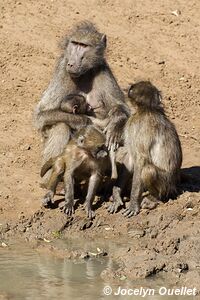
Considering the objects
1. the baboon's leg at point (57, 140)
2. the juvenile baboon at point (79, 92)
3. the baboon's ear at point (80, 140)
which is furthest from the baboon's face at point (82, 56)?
the baboon's ear at point (80, 140)

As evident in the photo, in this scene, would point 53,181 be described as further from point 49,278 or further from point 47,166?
point 49,278

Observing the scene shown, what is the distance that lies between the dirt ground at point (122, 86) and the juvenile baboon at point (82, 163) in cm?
20

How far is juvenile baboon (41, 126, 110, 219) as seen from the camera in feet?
30.5

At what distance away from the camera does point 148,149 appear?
30.8ft

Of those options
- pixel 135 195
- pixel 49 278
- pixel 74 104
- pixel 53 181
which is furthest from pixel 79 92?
pixel 49 278

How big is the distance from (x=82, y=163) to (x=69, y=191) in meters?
0.30

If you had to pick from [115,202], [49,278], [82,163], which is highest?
[82,163]

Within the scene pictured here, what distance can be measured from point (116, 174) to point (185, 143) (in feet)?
6.72

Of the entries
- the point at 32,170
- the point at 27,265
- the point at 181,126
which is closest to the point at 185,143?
the point at 181,126

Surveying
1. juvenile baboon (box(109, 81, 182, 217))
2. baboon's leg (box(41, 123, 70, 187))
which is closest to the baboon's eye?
baboon's leg (box(41, 123, 70, 187))

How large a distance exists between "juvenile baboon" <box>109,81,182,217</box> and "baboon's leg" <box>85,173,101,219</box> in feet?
0.83

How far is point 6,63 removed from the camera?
1276cm

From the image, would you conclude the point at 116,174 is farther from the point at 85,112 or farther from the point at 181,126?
the point at 181,126

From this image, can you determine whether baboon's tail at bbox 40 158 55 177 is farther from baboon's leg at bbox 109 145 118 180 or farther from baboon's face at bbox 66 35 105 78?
baboon's face at bbox 66 35 105 78
